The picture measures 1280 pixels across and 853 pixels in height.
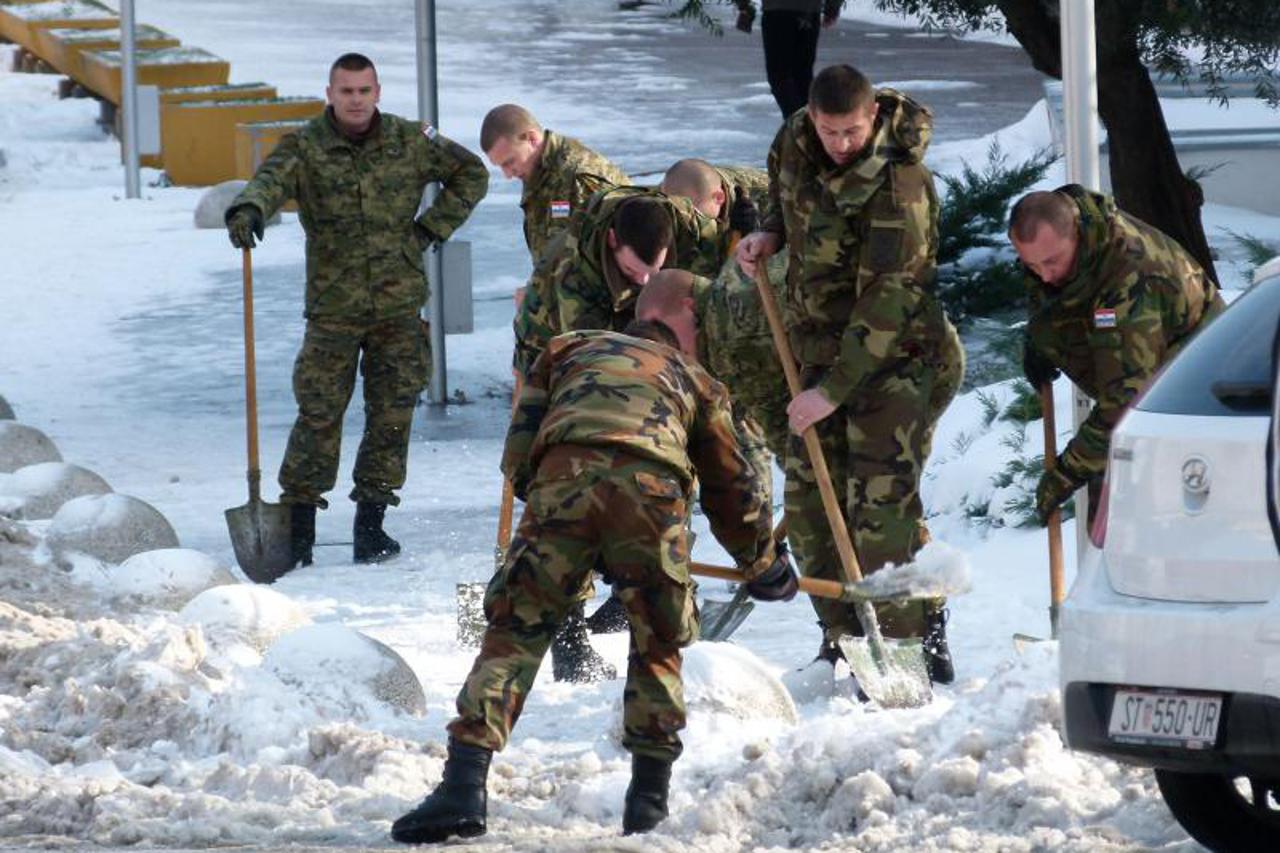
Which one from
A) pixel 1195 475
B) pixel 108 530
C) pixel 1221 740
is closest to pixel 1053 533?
pixel 1195 475

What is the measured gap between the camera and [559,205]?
360 inches

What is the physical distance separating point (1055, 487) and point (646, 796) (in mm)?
1906

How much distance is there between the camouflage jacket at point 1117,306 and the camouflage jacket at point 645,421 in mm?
1441

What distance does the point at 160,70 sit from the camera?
2225 cm

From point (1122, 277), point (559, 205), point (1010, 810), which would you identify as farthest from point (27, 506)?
point (1010, 810)

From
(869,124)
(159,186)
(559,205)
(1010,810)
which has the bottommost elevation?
(159,186)

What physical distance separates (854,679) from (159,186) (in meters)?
13.9

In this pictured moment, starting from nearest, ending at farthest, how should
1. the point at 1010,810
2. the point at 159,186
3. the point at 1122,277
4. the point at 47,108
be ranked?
the point at 1010,810 → the point at 1122,277 → the point at 159,186 → the point at 47,108

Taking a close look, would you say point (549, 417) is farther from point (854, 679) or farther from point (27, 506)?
point (27, 506)

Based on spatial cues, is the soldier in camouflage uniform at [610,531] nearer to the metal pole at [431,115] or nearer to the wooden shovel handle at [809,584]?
the wooden shovel handle at [809,584]

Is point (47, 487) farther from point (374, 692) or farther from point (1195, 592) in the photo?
point (1195, 592)

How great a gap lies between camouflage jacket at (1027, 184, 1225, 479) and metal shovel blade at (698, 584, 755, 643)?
1.72 meters

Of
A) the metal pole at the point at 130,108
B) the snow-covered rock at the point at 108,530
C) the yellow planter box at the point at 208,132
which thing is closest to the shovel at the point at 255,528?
the snow-covered rock at the point at 108,530

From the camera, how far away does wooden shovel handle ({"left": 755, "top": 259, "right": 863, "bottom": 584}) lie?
24.4ft
